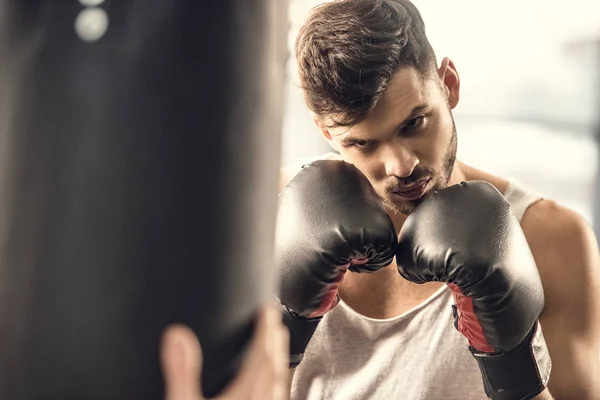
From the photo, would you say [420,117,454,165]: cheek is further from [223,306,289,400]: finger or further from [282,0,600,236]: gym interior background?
[223,306,289,400]: finger

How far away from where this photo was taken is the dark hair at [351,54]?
1.06m

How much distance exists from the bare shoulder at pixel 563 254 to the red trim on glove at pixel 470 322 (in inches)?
11.7

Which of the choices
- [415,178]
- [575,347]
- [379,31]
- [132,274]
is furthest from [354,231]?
[132,274]

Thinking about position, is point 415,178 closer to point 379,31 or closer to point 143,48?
point 379,31

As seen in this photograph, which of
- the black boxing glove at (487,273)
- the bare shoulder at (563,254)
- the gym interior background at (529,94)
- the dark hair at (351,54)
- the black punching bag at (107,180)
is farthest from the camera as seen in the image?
the gym interior background at (529,94)

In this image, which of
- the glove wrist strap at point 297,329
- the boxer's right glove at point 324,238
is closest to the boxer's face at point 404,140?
the boxer's right glove at point 324,238

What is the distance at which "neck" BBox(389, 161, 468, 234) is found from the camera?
1.22 meters

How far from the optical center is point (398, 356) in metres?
1.21

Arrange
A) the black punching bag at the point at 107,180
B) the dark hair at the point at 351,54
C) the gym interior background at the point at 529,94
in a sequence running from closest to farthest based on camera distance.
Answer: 1. the black punching bag at the point at 107,180
2. the dark hair at the point at 351,54
3. the gym interior background at the point at 529,94

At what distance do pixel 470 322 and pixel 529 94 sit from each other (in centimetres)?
99

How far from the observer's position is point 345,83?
107 cm

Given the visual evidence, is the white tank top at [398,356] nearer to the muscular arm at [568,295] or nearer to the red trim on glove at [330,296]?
the muscular arm at [568,295]

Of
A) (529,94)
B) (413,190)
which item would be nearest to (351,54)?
(413,190)

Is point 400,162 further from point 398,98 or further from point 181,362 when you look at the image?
point 181,362
